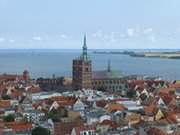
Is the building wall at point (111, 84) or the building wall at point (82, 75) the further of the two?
the building wall at point (111, 84)

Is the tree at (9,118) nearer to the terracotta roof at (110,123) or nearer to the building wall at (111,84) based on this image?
the terracotta roof at (110,123)

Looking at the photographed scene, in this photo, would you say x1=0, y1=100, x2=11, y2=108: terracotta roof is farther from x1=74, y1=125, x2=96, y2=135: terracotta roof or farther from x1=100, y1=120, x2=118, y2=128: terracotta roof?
x1=74, y1=125, x2=96, y2=135: terracotta roof

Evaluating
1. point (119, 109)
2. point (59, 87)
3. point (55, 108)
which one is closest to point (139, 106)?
point (119, 109)

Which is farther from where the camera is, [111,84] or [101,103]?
[111,84]

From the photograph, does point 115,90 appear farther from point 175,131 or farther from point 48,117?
point 175,131

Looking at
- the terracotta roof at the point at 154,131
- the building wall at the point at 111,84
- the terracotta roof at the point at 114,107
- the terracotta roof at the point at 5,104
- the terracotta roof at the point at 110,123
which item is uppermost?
A: the terracotta roof at the point at 154,131

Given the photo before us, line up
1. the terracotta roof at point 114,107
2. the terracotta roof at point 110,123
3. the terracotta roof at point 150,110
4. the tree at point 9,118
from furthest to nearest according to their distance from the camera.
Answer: the terracotta roof at point 114,107 → the terracotta roof at point 150,110 → the tree at point 9,118 → the terracotta roof at point 110,123

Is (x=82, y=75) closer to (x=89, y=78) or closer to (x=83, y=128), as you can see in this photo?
(x=89, y=78)

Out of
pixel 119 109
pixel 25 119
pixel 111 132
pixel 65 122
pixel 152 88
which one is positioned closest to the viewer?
pixel 111 132

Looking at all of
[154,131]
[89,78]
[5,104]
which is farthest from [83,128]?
[89,78]

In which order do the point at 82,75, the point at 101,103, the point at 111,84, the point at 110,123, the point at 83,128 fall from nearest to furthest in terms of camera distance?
the point at 83,128
the point at 110,123
the point at 101,103
the point at 82,75
the point at 111,84

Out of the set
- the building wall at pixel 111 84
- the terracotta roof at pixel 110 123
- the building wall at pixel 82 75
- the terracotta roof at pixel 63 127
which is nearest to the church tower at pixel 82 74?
the building wall at pixel 82 75
